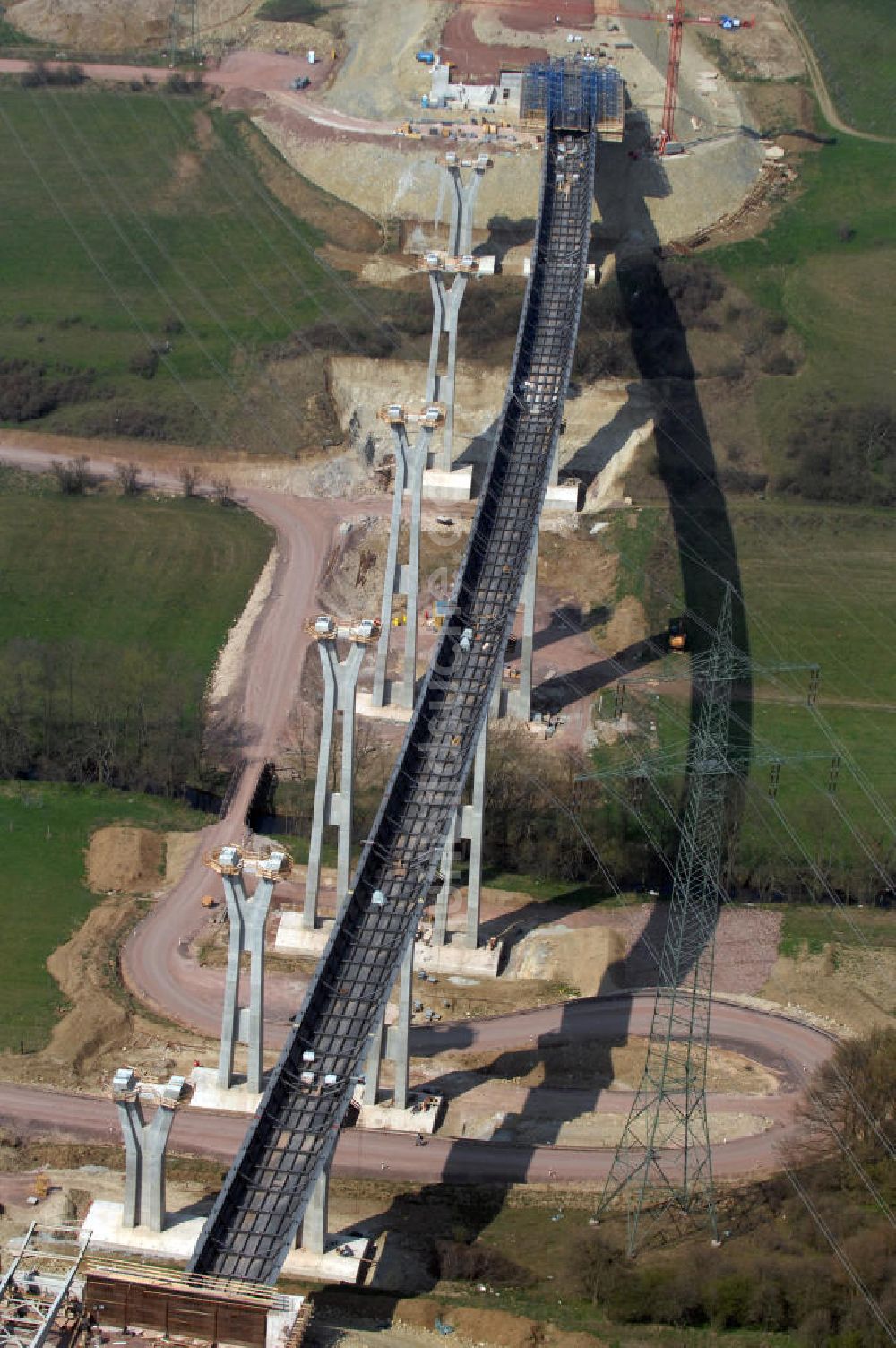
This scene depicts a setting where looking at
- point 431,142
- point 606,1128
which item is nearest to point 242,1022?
point 606,1128

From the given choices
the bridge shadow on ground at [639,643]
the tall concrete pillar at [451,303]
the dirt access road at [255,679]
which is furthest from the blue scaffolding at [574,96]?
the dirt access road at [255,679]

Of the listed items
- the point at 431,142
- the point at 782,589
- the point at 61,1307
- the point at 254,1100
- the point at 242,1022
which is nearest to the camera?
the point at 61,1307

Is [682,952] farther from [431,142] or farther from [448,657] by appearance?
[431,142]

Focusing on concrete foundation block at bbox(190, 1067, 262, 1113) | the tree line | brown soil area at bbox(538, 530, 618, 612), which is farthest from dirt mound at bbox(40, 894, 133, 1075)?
brown soil area at bbox(538, 530, 618, 612)

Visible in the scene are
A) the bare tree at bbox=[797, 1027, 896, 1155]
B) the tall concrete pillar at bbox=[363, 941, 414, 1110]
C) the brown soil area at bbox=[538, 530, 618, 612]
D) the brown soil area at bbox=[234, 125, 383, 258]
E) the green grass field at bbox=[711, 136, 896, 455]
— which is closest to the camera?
the bare tree at bbox=[797, 1027, 896, 1155]

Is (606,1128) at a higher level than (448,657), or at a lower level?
lower

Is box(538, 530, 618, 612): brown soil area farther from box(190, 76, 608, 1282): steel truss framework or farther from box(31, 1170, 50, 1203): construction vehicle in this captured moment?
box(31, 1170, 50, 1203): construction vehicle

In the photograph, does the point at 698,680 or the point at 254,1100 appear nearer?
the point at 254,1100
